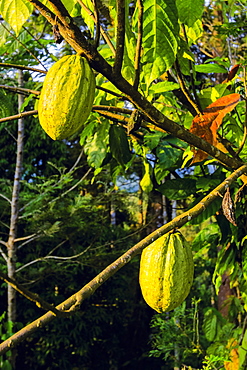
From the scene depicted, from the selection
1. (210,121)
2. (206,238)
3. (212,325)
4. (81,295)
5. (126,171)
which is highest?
(210,121)

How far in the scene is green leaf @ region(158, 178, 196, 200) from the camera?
1.35m

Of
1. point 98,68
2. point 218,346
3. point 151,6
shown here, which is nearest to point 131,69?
point 151,6

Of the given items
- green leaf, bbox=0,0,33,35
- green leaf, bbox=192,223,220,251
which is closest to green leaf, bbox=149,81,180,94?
green leaf, bbox=0,0,33,35

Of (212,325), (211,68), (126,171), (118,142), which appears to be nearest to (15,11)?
(211,68)

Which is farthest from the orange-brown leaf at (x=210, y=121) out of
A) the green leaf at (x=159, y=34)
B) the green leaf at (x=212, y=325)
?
the green leaf at (x=212, y=325)

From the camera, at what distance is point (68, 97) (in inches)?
22.4

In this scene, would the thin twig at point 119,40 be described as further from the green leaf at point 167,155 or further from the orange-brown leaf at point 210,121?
the green leaf at point 167,155

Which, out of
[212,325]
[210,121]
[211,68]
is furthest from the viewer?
[212,325]

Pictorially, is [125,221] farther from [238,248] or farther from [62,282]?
[238,248]

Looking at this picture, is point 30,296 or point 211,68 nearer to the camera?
point 30,296

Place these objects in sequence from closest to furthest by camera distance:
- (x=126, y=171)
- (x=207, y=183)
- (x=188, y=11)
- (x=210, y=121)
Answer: (x=188, y=11) < (x=210, y=121) < (x=207, y=183) < (x=126, y=171)

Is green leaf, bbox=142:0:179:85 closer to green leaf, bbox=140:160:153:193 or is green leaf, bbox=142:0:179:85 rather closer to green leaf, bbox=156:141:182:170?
green leaf, bbox=156:141:182:170

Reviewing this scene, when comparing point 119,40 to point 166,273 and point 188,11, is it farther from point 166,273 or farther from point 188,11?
point 166,273

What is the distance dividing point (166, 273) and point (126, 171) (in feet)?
11.1
